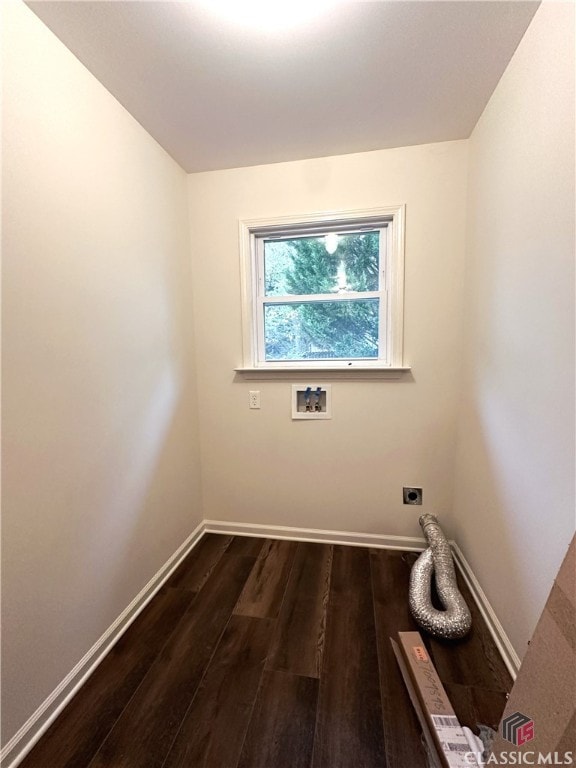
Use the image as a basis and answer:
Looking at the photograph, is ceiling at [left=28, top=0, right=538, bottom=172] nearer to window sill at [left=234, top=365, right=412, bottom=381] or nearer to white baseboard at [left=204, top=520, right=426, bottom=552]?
window sill at [left=234, top=365, right=412, bottom=381]

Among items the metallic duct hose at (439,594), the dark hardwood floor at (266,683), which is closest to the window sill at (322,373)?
the metallic duct hose at (439,594)

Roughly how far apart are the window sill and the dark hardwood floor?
1145 mm

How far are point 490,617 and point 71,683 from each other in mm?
1730

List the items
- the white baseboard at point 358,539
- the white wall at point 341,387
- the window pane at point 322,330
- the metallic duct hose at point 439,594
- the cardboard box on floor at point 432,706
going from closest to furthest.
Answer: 1. the cardboard box on floor at point 432,706
2. the metallic duct hose at point 439,594
3. the white baseboard at point 358,539
4. the white wall at point 341,387
5. the window pane at point 322,330

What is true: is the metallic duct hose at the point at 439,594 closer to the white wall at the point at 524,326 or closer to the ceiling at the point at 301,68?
the white wall at the point at 524,326

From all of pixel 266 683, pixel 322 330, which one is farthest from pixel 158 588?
pixel 322 330

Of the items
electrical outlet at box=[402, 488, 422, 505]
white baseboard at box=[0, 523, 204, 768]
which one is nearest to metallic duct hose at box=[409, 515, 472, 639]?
electrical outlet at box=[402, 488, 422, 505]

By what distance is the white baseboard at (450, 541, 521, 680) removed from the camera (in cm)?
114

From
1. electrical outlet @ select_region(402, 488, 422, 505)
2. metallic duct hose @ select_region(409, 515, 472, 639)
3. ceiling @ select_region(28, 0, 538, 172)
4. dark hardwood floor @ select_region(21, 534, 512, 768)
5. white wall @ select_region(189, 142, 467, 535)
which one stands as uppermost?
ceiling @ select_region(28, 0, 538, 172)

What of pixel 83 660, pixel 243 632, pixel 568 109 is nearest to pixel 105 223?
pixel 568 109

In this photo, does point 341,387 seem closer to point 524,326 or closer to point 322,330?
point 322,330

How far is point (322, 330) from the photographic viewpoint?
6.49ft

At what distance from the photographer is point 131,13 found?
1.01 metres

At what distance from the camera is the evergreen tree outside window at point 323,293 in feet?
6.07
